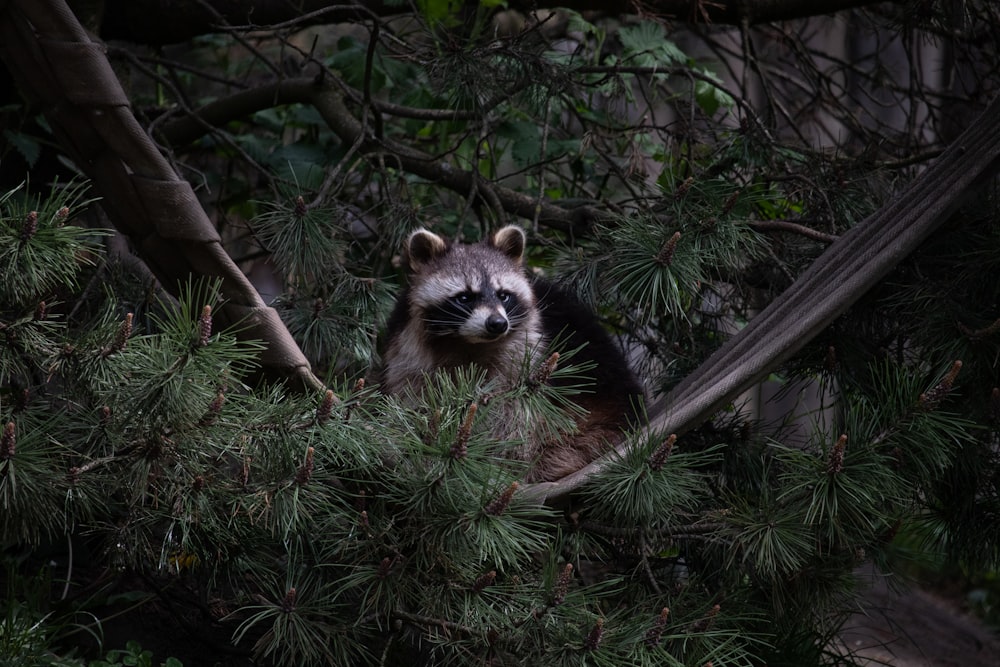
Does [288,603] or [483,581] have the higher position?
[483,581]

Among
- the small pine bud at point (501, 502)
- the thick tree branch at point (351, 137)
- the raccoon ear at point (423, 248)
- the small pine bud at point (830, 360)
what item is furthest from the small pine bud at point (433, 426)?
the thick tree branch at point (351, 137)

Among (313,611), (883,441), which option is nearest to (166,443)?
(313,611)

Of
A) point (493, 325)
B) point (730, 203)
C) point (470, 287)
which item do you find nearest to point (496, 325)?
point (493, 325)

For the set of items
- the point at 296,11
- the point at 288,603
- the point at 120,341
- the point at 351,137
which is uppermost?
the point at 120,341

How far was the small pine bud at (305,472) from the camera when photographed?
2.07m

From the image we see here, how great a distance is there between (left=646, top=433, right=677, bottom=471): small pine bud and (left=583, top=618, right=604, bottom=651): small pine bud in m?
0.38

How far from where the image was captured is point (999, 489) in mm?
2854

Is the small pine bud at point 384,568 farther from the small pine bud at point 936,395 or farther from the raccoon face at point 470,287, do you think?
the small pine bud at point 936,395

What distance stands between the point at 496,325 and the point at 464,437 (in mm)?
1095

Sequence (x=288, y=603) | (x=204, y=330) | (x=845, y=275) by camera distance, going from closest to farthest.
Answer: (x=204, y=330) → (x=288, y=603) → (x=845, y=275)

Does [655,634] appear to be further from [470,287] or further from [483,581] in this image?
[470,287]

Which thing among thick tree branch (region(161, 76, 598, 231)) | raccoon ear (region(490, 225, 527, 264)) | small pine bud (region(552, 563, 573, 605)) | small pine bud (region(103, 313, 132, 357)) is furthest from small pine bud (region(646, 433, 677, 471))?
thick tree branch (region(161, 76, 598, 231))

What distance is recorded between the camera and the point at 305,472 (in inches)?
82.5

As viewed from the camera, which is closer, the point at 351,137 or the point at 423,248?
the point at 423,248
